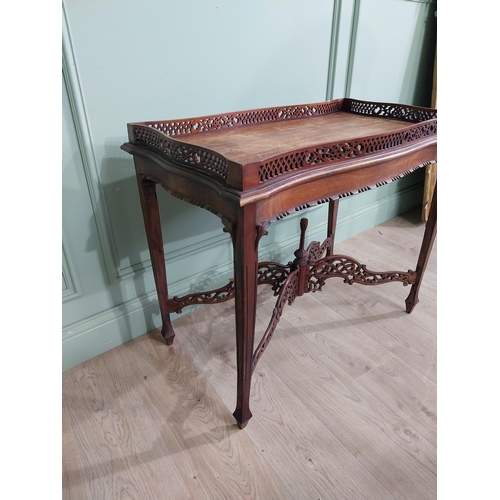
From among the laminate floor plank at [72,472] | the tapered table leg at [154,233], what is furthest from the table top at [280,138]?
the laminate floor plank at [72,472]

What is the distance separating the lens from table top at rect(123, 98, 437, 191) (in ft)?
2.66

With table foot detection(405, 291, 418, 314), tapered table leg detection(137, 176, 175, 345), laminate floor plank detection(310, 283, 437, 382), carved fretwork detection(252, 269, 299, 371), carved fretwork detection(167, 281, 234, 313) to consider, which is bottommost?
laminate floor plank detection(310, 283, 437, 382)

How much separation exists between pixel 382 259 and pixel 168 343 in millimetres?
1227

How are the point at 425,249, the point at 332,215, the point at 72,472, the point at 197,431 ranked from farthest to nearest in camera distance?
the point at 332,215, the point at 425,249, the point at 197,431, the point at 72,472

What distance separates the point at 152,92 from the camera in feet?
3.95

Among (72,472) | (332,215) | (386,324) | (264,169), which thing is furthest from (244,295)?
(332,215)

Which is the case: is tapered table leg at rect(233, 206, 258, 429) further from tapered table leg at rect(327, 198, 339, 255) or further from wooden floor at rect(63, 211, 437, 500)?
tapered table leg at rect(327, 198, 339, 255)

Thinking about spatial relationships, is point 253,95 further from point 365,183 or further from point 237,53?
point 365,183

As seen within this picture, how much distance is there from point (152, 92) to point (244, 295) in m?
0.75

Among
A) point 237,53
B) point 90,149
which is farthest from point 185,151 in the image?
point 237,53

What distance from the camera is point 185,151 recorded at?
2.84ft

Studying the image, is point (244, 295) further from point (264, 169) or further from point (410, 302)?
point (410, 302)

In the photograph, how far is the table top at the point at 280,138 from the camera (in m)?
0.81

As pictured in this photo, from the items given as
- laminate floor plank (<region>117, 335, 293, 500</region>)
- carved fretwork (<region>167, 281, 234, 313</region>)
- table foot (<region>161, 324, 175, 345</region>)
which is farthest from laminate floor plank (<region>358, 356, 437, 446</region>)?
table foot (<region>161, 324, 175, 345</region>)
